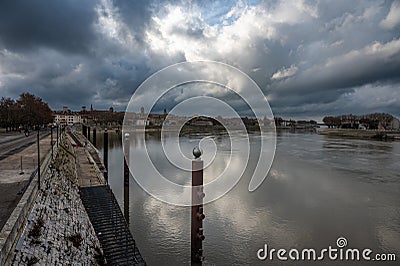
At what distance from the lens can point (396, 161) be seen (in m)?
28.2

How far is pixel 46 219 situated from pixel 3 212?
1.15 meters

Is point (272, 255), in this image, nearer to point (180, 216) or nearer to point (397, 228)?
point (180, 216)

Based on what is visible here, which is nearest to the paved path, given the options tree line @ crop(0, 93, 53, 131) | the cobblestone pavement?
the cobblestone pavement

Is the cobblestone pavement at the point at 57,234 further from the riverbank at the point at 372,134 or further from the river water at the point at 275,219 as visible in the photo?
the riverbank at the point at 372,134

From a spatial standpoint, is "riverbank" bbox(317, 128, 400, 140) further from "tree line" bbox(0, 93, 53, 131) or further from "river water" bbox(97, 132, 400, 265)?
"tree line" bbox(0, 93, 53, 131)

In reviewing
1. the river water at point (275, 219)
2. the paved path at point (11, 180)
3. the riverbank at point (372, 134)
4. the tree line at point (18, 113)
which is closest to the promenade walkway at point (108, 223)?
the river water at point (275, 219)

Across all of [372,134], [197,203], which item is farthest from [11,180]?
[372,134]

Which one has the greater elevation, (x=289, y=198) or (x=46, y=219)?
(x=46, y=219)

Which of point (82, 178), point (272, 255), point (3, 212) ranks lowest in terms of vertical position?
point (272, 255)

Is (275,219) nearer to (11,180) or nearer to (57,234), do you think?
(57,234)

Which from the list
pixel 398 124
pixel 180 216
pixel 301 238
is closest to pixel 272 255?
pixel 301 238

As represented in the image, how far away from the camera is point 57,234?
270 inches

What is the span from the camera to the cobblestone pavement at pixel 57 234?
18.1ft

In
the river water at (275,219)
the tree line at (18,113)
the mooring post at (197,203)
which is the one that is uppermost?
the tree line at (18,113)
